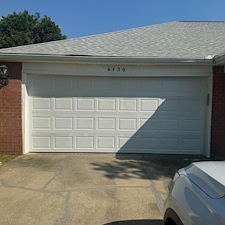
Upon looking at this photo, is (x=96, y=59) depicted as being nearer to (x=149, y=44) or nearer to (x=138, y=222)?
(x=149, y=44)

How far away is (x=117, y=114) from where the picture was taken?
7488 mm

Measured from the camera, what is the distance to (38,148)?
753cm

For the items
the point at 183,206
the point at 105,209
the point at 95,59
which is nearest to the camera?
the point at 183,206

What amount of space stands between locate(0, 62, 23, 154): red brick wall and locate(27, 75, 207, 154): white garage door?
1.27 feet

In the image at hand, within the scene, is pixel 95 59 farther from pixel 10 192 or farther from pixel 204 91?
pixel 10 192

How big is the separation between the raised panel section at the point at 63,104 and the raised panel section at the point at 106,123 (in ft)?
3.39

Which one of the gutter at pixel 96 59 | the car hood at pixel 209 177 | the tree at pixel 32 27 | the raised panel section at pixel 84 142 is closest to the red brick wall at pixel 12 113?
the gutter at pixel 96 59

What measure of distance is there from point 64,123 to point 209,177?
605 cm

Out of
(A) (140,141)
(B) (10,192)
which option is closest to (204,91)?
(A) (140,141)

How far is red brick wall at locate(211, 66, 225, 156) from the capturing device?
7094 millimetres

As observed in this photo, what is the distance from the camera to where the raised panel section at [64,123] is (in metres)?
7.46

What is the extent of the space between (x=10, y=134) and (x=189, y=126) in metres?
5.50

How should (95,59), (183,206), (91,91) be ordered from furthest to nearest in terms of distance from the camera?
(91,91)
(95,59)
(183,206)

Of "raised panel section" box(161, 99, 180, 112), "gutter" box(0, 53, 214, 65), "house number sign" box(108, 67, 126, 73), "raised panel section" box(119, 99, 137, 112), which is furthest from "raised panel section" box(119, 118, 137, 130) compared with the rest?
"gutter" box(0, 53, 214, 65)
